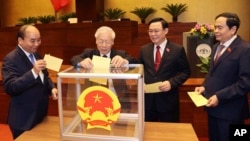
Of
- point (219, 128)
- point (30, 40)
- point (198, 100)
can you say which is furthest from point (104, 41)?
point (219, 128)

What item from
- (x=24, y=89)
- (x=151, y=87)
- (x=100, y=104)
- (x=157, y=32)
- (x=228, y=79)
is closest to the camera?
(x=100, y=104)

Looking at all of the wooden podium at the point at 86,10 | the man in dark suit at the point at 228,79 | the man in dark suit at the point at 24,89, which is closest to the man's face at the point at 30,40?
the man in dark suit at the point at 24,89

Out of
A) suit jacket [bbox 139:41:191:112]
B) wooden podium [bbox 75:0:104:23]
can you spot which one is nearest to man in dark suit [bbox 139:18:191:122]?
suit jacket [bbox 139:41:191:112]

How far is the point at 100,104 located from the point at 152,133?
16.5 inches

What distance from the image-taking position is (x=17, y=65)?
175 cm

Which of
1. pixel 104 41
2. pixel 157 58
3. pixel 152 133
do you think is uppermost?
pixel 104 41

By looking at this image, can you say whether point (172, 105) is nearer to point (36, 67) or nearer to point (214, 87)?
point (214, 87)

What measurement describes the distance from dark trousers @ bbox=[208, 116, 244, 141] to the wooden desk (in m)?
0.47

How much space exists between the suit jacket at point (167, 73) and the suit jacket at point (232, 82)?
11.5 inches

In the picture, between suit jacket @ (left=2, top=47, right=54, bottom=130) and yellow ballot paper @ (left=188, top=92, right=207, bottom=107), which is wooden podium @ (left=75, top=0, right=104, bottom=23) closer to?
suit jacket @ (left=2, top=47, right=54, bottom=130)

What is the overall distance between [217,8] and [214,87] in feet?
19.3

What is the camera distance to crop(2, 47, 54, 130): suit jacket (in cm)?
170

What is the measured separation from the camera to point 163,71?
2217 millimetres

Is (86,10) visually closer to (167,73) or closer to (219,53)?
(167,73)
